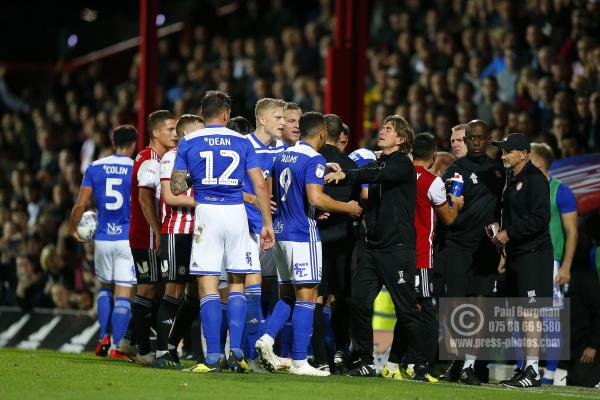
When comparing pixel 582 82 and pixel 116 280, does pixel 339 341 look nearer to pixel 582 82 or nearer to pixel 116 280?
pixel 116 280

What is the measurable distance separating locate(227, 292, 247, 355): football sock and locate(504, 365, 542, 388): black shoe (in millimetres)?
2237

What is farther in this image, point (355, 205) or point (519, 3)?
point (519, 3)

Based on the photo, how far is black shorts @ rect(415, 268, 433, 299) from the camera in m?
10.2

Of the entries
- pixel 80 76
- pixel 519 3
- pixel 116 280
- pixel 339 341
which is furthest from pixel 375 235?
pixel 80 76

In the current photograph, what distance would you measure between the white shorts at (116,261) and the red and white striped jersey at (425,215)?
10.5 feet

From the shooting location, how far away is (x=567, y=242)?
1107 centimetres

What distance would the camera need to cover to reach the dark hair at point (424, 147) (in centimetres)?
1033

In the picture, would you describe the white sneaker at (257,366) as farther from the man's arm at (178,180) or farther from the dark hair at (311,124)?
the dark hair at (311,124)

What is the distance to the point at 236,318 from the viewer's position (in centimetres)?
947

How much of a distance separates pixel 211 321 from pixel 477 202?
2.57 meters

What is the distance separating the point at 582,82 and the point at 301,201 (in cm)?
548

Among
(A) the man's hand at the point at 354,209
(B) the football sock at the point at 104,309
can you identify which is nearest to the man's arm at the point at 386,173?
(A) the man's hand at the point at 354,209

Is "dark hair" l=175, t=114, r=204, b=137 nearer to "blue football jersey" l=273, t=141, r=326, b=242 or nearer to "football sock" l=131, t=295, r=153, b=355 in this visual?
"blue football jersey" l=273, t=141, r=326, b=242

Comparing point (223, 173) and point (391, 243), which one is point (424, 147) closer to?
point (391, 243)
